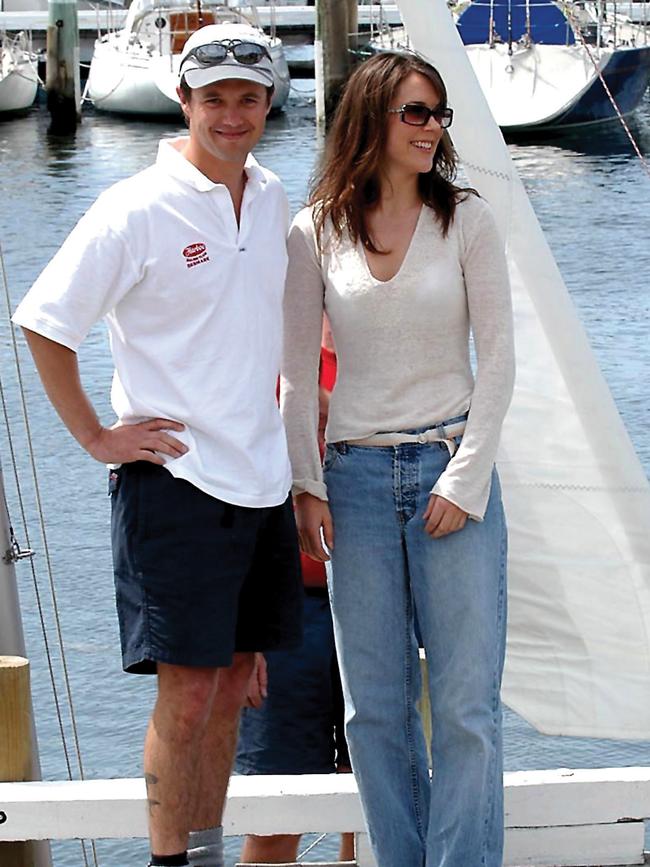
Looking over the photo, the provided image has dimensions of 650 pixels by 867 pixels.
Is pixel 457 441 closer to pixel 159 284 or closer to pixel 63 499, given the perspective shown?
pixel 159 284

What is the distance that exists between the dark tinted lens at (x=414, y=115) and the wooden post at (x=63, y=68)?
25.4 metres

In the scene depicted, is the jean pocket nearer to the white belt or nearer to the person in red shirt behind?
the white belt

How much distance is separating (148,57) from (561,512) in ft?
88.1

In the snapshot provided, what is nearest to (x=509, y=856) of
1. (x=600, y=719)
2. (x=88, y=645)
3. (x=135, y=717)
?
(x=600, y=719)

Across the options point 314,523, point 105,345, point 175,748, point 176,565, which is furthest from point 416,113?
point 105,345

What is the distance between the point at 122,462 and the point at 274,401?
11.2 inches

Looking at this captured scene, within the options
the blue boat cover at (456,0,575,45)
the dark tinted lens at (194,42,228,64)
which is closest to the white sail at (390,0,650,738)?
the dark tinted lens at (194,42,228,64)

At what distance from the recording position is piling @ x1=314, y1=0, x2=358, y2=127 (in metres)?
26.5

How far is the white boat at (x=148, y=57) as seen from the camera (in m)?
29.1

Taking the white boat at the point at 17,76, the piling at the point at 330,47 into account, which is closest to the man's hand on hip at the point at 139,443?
the piling at the point at 330,47

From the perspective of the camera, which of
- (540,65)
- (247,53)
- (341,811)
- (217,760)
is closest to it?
(247,53)

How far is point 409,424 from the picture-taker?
3.17m

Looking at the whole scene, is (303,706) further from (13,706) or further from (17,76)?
(17,76)

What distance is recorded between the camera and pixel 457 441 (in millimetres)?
3193
